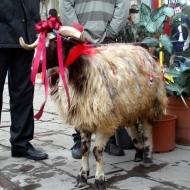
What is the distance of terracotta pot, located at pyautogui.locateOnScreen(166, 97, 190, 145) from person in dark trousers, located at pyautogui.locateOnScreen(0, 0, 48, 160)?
1859 millimetres

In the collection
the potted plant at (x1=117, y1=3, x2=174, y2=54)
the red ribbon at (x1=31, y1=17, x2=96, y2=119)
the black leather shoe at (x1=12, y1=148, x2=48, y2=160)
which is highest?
the potted plant at (x1=117, y1=3, x2=174, y2=54)

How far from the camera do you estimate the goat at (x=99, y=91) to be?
3459 millimetres

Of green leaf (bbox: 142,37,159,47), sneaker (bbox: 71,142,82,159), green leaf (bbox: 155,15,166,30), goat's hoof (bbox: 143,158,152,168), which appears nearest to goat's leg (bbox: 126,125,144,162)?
goat's hoof (bbox: 143,158,152,168)

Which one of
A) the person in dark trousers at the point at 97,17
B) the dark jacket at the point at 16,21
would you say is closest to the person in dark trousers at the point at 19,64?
the dark jacket at the point at 16,21

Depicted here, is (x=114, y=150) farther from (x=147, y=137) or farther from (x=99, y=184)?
(x=99, y=184)

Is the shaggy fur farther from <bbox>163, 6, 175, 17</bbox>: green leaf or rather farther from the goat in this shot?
<bbox>163, 6, 175, 17</bbox>: green leaf

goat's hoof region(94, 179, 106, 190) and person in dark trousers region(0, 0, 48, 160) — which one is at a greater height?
person in dark trousers region(0, 0, 48, 160)

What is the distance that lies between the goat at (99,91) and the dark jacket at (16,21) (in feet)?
2.90

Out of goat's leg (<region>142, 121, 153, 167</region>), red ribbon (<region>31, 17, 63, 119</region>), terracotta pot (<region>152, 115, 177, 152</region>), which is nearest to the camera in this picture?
red ribbon (<region>31, 17, 63, 119</region>)

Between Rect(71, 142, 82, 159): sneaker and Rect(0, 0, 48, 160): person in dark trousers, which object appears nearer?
Rect(0, 0, 48, 160): person in dark trousers

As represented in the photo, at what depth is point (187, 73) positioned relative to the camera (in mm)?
4832

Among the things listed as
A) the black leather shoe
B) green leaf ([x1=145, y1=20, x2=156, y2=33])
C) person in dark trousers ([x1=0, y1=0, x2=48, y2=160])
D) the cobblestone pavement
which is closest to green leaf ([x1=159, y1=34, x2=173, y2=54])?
green leaf ([x1=145, y1=20, x2=156, y2=33])

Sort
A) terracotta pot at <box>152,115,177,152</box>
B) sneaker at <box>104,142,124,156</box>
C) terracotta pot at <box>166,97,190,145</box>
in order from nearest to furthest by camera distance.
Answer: sneaker at <box>104,142,124,156</box>
terracotta pot at <box>152,115,177,152</box>
terracotta pot at <box>166,97,190,145</box>

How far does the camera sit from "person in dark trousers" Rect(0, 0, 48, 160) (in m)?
4.20
